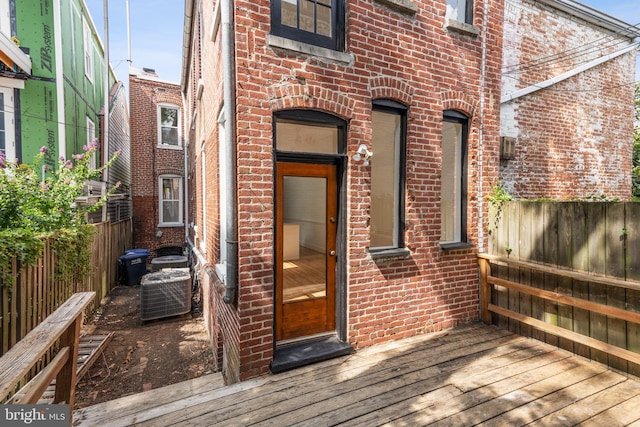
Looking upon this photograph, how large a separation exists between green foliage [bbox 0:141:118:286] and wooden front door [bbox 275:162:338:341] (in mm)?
2737

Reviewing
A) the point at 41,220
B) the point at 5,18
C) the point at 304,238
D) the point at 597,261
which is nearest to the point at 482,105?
the point at 597,261

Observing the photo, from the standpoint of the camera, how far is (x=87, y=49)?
9562 mm

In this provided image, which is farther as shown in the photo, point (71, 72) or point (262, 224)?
point (71, 72)

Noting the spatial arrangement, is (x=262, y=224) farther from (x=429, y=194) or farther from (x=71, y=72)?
(x=71, y=72)

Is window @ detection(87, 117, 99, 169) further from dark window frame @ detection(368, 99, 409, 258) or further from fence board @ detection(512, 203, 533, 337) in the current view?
fence board @ detection(512, 203, 533, 337)

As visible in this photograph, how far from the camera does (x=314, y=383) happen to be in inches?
124

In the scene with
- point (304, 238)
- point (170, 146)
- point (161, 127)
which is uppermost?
point (161, 127)

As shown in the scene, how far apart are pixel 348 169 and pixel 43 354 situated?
3.02 metres

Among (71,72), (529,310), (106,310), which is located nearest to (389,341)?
(529,310)

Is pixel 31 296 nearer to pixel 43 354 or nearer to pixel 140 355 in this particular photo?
pixel 140 355

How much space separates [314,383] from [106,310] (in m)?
6.40

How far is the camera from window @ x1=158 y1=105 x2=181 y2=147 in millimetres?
13313

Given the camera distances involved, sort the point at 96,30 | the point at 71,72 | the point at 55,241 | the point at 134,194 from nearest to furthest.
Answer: the point at 55,241 < the point at 71,72 < the point at 96,30 < the point at 134,194

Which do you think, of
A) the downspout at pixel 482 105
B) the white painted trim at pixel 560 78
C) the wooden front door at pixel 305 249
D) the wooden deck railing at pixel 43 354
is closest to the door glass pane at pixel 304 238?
the wooden front door at pixel 305 249
